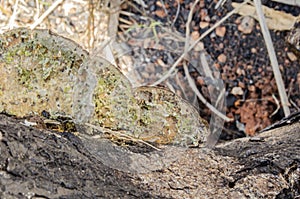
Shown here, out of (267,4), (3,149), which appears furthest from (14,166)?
(267,4)

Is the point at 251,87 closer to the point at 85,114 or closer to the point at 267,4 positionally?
the point at 267,4

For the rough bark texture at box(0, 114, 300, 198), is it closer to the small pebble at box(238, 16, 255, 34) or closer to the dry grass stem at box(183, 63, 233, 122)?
the dry grass stem at box(183, 63, 233, 122)

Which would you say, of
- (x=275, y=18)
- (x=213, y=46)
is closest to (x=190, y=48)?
(x=213, y=46)

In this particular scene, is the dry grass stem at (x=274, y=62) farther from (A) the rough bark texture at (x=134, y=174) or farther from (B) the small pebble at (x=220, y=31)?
(A) the rough bark texture at (x=134, y=174)

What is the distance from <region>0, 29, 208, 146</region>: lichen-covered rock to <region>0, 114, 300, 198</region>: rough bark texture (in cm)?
6

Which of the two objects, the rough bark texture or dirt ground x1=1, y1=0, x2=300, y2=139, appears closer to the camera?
the rough bark texture

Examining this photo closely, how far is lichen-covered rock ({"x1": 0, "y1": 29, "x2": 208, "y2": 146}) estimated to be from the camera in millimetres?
686

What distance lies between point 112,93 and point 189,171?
0.54 ft

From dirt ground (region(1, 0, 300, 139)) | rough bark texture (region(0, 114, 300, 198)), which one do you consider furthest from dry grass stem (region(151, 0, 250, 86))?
rough bark texture (region(0, 114, 300, 198))

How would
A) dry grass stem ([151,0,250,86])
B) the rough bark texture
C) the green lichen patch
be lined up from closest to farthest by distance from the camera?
the rough bark texture → the green lichen patch → dry grass stem ([151,0,250,86])

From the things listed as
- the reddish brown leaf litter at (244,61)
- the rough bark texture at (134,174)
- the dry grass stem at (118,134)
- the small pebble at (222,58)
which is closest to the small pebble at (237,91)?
the reddish brown leaf litter at (244,61)

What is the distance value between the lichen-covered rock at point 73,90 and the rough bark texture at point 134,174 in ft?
0.21

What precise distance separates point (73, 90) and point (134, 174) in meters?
0.16

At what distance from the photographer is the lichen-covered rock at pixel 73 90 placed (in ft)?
2.25
